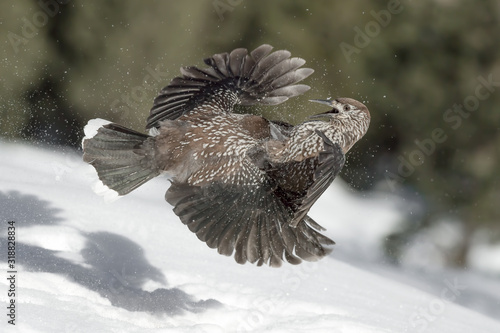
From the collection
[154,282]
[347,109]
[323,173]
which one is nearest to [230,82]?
[347,109]

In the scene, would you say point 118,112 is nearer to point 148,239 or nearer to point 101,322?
point 148,239

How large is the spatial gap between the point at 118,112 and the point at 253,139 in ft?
11.4

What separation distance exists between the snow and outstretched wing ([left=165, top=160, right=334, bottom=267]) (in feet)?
1.53

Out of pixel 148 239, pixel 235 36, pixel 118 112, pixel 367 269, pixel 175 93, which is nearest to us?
pixel 175 93

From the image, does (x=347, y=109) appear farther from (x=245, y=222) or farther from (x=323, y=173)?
(x=245, y=222)

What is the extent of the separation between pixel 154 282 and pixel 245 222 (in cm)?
97

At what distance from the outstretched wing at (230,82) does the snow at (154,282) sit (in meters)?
0.64

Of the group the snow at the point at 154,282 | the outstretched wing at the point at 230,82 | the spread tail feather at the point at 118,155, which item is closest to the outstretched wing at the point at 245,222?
the spread tail feather at the point at 118,155

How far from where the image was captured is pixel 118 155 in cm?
380

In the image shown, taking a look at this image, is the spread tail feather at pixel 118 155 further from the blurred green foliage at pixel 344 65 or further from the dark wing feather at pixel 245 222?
the blurred green foliage at pixel 344 65

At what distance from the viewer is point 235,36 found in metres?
6.28

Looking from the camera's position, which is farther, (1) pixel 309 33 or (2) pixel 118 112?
(2) pixel 118 112

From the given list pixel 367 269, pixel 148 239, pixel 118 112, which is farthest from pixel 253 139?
pixel 118 112

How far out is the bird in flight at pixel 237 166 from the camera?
345 centimetres
